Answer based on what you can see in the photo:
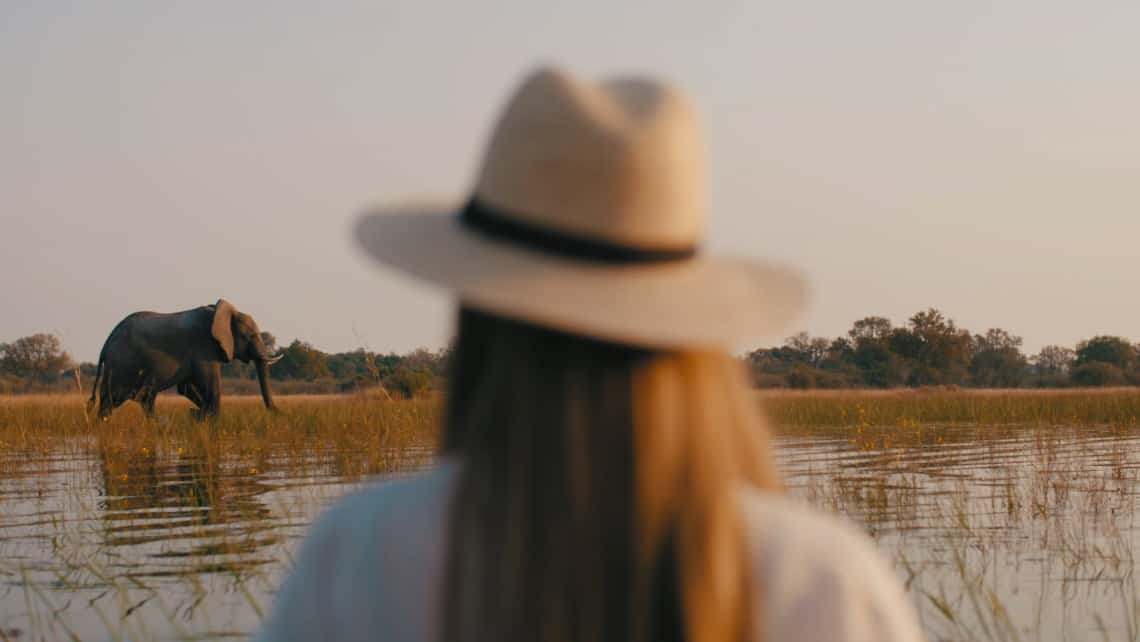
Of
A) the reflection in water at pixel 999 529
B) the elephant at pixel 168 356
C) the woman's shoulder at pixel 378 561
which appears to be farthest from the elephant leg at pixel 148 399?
the woman's shoulder at pixel 378 561

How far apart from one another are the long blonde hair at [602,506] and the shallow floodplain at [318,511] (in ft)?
11.5

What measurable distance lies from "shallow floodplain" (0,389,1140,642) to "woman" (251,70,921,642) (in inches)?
135

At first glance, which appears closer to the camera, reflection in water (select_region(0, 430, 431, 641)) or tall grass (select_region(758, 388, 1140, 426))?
reflection in water (select_region(0, 430, 431, 641))

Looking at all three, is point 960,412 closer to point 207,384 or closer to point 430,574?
point 207,384

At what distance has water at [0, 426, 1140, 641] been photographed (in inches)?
215

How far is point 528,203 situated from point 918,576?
16.6ft

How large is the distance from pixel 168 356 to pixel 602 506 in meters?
20.9

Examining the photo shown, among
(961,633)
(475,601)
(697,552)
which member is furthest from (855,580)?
(961,633)

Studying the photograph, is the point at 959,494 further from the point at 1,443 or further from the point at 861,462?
the point at 1,443

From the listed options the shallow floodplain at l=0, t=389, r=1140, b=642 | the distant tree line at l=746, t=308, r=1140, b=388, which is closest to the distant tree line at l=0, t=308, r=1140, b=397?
the distant tree line at l=746, t=308, r=1140, b=388

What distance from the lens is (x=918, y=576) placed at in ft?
19.4

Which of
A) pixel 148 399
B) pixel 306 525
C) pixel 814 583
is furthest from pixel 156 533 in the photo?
pixel 148 399

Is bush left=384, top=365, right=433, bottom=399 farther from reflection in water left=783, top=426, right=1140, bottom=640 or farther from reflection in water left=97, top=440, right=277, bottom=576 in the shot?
reflection in water left=783, top=426, right=1140, bottom=640

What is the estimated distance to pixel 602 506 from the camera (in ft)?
3.85
